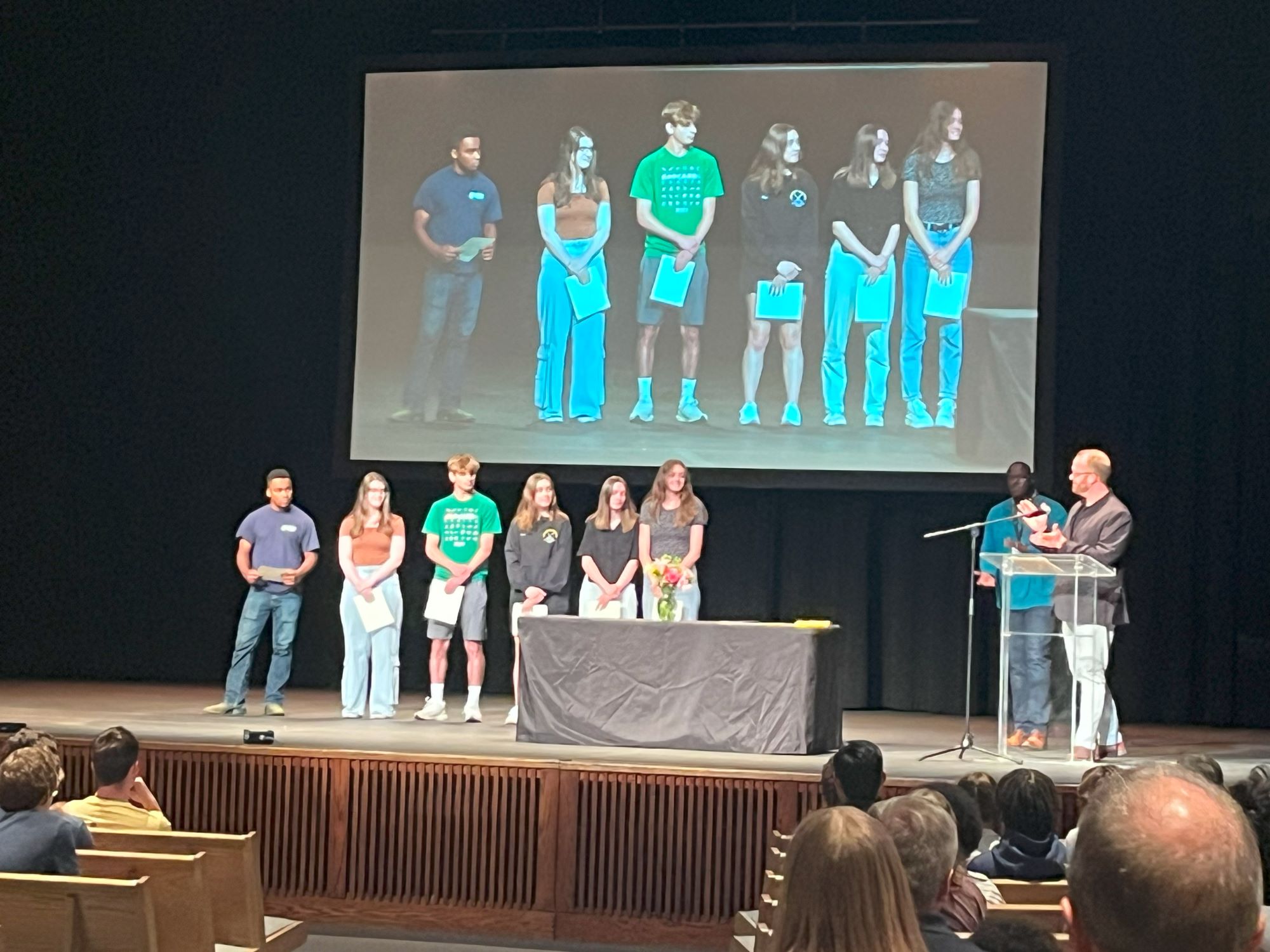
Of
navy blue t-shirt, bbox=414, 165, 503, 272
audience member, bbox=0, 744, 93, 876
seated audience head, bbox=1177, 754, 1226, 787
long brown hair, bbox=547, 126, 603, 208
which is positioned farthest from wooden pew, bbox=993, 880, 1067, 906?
navy blue t-shirt, bbox=414, 165, 503, 272

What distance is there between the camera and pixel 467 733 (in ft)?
22.9

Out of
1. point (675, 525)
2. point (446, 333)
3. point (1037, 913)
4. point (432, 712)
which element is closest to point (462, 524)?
point (432, 712)

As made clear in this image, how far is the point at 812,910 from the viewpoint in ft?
6.17

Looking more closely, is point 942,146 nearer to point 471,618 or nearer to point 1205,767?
point 471,618

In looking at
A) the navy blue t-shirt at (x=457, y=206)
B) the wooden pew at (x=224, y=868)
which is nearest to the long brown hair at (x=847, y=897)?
the wooden pew at (x=224, y=868)

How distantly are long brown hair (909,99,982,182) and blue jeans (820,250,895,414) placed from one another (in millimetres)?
562

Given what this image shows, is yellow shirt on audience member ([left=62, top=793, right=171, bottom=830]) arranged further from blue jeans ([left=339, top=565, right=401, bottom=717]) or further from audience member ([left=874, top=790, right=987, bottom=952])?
blue jeans ([left=339, top=565, right=401, bottom=717])

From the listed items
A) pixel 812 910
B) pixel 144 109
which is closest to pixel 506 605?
pixel 144 109

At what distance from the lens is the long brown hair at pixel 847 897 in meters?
1.85

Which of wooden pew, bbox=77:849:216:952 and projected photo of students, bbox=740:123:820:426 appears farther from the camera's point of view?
projected photo of students, bbox=740:123:820:426

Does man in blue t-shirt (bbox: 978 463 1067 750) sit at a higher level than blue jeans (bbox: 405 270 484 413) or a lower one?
lower

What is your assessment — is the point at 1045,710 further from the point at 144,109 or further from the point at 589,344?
the point at 144,109

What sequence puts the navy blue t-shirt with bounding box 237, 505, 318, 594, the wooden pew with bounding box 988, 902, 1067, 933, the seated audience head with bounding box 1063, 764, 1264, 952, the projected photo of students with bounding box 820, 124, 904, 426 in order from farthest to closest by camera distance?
the projected photo of students with bounding box 820, 124, 904, 426
the navy blue t-shirt with bounding box 237, 505, 318, 594
the wooden pew with bounding box 988, 902, 1067, 933
the seated audience head with bounding box 1063, 764, 1264, 952

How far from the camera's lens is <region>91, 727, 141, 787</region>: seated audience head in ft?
12.7
